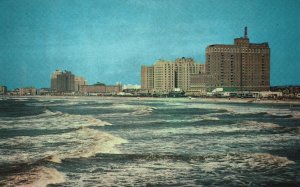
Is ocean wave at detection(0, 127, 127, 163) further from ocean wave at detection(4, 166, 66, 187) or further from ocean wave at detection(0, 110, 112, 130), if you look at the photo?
ocean wave at detection(0, 110, 112, 130)

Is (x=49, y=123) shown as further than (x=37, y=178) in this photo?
Yes

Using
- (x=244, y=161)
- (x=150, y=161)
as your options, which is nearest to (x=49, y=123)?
(x=150, y=161)

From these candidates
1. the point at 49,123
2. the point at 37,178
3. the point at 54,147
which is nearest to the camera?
the point at 37,178

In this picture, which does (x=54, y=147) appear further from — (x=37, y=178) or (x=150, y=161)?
(x=37, y=178)

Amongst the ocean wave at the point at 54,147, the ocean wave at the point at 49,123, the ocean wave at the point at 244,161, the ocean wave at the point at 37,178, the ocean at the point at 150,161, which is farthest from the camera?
the ocean wave at the point at 49,123

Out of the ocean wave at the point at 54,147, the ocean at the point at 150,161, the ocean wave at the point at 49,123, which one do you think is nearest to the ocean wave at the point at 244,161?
the ocean at the point at 150,161

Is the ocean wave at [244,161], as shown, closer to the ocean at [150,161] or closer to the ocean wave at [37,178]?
the ocean at [150,161]

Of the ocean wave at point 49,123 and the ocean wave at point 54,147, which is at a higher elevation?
the ocean wave at point 54,147

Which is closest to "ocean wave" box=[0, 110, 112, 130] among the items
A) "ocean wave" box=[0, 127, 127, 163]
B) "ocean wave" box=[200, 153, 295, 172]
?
"ocean wave" box=[0, 127, 127, 163]

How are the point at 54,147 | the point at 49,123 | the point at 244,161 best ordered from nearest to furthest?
the point at 244,161, the point at 54,147, the point at 49,123
